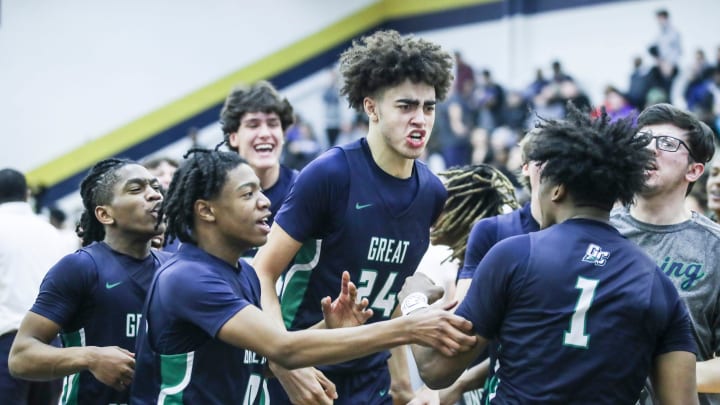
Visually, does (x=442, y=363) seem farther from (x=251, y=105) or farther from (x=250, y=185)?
(x=251, y=105)

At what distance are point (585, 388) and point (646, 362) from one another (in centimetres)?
29

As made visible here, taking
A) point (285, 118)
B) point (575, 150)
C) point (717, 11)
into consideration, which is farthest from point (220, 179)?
point (717, 11)

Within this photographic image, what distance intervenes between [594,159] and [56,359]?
99.5 inches

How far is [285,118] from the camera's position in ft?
23.5

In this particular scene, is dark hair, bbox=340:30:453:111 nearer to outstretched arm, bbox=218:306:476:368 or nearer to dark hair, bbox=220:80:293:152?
outstretched arm, bbox=218:306:476:368

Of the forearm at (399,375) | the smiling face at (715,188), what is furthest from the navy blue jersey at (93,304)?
the smiling face at (715,188)

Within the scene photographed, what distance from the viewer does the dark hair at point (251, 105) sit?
22.9 feet

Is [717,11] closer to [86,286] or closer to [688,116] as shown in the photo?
[688,116]

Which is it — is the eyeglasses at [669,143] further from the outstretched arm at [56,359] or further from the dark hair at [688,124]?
the outstretched arm at [56,359]

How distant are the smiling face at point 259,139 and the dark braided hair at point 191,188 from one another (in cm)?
219

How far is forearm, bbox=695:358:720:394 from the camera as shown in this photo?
4539 millimetres

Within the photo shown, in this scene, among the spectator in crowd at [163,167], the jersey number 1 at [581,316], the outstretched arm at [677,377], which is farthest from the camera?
the spectator in crowd at [163,167]

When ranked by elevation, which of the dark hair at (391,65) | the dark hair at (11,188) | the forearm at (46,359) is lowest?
the forearm at (46,359)

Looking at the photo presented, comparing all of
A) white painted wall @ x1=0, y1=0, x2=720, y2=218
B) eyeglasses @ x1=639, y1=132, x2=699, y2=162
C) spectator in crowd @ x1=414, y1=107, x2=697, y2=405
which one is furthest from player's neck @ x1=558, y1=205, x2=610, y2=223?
white painted wall @ x1=0, y1=0, x2=720, y2=218
